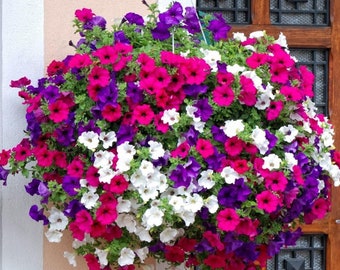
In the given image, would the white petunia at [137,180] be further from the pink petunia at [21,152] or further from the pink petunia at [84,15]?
the pink petunia at [84,15]

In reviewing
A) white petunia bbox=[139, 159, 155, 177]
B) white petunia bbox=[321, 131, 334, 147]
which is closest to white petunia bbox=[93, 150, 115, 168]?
white petunia bbox=[139, 159, 155, 177]

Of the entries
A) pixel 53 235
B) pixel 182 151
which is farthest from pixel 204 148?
pixel 53 235

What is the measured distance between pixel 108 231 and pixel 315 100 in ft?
4.22

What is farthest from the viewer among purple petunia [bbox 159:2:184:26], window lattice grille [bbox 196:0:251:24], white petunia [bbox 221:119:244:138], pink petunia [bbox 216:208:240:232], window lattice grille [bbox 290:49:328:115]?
Answer: window lattice grille [bbox 290:49:328:115]

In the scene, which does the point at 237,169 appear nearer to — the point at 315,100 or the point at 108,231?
the point at 108,231

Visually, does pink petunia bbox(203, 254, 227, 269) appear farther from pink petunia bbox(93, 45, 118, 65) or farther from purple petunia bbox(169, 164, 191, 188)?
pink petunia bbox(93, 45, 118, 65)

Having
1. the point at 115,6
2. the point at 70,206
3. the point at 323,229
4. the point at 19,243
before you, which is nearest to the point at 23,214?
the point at 19,243

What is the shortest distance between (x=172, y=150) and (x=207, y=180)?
148 mm

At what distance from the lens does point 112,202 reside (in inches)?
121

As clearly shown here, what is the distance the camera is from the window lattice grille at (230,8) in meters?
3.91

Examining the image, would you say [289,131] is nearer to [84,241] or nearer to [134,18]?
[134,18]

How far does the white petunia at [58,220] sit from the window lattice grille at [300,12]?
126 centimetres

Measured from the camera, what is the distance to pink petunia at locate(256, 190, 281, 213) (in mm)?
3020

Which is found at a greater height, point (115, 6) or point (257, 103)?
point (115, 6)
